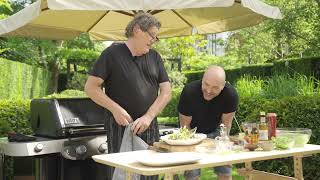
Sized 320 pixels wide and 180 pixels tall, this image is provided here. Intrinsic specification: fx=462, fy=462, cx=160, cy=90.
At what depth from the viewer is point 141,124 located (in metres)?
2.96

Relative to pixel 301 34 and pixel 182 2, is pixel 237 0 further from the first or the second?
pixel 301 34

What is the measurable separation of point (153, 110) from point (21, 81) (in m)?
10.6

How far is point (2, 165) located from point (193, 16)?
2.69 m

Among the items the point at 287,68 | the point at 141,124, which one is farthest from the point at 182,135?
the point at 287,68

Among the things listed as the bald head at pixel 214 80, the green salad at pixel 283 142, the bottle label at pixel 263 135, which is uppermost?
the bald head at pixel 214 80

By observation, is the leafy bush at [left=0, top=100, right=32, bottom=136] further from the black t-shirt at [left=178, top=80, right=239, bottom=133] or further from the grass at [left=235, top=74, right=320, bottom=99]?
the grass at [left=235, top=74, right=320, bottom=99]

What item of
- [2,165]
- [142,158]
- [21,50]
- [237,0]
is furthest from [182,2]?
[21,50]

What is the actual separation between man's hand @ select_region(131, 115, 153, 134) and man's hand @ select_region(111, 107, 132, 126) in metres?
0.05

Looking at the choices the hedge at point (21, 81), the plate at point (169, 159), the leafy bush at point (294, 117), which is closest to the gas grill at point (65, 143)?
the plate at point (169, 159)

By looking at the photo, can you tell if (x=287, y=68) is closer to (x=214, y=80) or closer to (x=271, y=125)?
(x=214, y=80)

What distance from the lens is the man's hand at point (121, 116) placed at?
9.68 feet

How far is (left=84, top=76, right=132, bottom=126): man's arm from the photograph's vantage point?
296cm

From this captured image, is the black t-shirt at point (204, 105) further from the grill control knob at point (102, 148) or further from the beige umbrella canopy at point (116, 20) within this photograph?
the beige umbrella canopy at point (116, 20)

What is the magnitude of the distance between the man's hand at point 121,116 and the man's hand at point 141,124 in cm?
5
